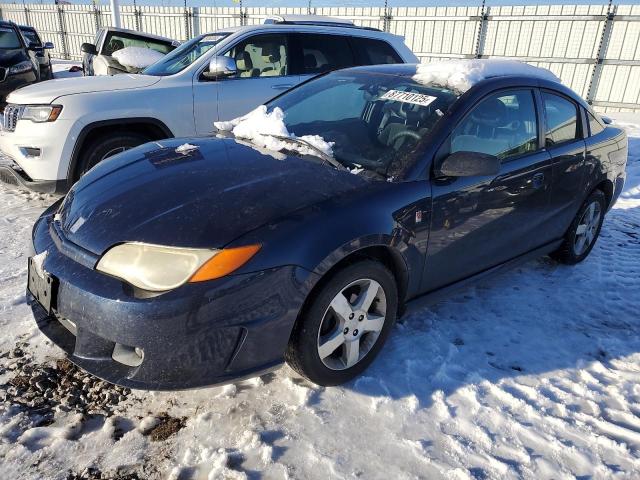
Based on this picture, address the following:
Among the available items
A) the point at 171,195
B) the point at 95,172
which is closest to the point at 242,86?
the point at 95,172

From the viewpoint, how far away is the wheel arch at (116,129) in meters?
4.43

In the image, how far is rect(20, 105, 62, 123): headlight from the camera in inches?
172

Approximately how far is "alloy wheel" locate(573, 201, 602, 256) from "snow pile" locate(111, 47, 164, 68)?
5.84m

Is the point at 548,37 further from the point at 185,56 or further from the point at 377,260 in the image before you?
the point at 377,260

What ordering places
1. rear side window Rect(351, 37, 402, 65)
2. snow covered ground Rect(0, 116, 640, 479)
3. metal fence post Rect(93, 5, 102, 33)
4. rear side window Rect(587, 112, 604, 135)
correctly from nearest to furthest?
1. snow covered ground Rect(0, 116, 640, 479)
2. rear side window Rect(587, 112, 604, 135)
3. rear side window Rect(351, 37, 402, 65)
4. metal fence post Rect(93, 5, 102, 33)

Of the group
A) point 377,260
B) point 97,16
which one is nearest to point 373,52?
point 377,260

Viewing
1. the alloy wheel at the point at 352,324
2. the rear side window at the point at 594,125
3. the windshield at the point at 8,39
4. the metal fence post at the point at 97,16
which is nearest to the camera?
the alloy wheel at the point at 352,324

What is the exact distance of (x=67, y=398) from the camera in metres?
2.40

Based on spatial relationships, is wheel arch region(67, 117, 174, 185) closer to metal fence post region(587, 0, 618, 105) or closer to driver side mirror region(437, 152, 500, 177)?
driver side mirror region(437, 152, 500, 177)

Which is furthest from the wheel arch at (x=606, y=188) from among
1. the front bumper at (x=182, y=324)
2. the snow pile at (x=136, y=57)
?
the snow pile at (x=136, y=57)

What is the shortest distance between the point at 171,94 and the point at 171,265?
11.2ft

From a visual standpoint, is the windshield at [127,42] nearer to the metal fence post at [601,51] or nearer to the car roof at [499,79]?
the car roof at [499,79]

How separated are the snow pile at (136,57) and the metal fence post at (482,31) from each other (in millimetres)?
9222

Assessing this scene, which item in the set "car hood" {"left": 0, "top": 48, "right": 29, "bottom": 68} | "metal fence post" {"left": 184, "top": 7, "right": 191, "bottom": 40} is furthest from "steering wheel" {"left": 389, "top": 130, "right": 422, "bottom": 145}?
"metal fence post" {"left": 184, "top": 7, "right": 191, "bottom": 40}
